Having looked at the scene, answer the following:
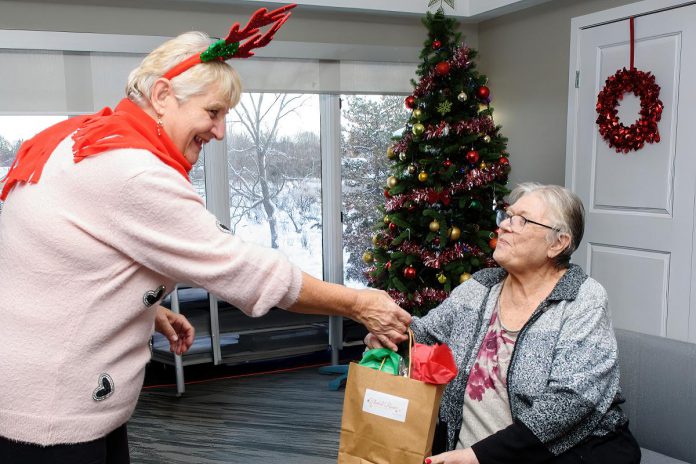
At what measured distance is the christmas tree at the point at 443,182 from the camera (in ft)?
12.4

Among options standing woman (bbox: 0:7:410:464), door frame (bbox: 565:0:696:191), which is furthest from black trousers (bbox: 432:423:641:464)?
door frame (bbox: 565:0:696:191)

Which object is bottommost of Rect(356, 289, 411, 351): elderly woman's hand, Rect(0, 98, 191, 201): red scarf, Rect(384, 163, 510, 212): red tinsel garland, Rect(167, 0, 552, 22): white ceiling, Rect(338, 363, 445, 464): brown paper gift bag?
Rect(338, 363, 445, 464): brown paper gift bag

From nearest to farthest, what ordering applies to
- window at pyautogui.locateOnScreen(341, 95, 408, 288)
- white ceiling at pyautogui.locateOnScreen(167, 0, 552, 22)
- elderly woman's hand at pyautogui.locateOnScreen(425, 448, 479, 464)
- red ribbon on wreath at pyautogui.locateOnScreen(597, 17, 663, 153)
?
elderly woman's hand at pyautogui.locateOnScreen(425, 448, 479, 464) < red ribbon on wreath at pyautogui.locateOnScreen(597, 17, 663, 153) < white ceiling at pyautogui.locateOnScreen(167, 0, 552, 22) < window at pyautogui.locateOnScreen(341, 95, 408, 288)

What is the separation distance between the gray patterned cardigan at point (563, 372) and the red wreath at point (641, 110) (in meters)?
1.95

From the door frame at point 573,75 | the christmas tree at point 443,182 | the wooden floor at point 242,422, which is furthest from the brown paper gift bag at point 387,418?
the door frame at point 573,75

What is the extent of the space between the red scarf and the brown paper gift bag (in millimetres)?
628

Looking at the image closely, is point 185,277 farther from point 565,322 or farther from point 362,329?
point 362,329

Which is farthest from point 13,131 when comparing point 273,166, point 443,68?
point 443,68

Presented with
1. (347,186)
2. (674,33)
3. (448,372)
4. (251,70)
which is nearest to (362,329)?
(347,186)

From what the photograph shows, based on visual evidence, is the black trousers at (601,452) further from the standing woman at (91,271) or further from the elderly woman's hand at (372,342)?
the standing woman at (91,271)

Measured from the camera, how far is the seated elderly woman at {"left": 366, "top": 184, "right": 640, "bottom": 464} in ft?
5.15

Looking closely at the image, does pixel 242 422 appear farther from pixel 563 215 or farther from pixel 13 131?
pixel 563 215

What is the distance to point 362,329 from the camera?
4734mm

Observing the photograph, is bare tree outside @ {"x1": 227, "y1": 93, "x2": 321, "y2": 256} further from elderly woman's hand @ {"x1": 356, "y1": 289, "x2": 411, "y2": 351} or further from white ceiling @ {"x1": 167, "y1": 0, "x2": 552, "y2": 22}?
elderly woman's hand @ {"x1": 356, "y1": 289, "x2": 411, "y2": 351}
